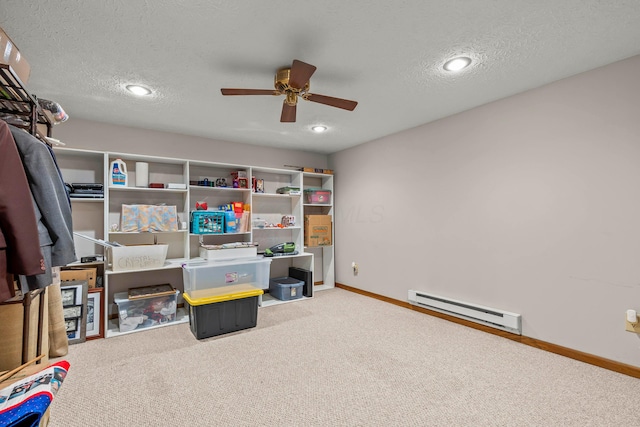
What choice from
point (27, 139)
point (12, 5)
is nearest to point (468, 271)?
point (27, 139)

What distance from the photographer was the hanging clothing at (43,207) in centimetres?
136

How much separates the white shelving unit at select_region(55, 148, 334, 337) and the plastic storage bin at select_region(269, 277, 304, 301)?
0.09m

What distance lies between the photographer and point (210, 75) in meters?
2.37

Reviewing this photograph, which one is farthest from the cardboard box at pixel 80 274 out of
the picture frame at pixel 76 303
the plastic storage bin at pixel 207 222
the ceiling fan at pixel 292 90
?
the ceiling fan at pixel 292 90

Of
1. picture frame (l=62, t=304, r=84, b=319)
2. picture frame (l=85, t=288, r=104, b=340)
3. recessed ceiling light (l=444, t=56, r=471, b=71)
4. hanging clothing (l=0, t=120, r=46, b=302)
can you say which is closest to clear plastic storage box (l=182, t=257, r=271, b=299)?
picture frame (l=85, t=288, r=104, b=340)

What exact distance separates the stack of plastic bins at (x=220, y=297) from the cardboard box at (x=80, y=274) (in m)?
0.88

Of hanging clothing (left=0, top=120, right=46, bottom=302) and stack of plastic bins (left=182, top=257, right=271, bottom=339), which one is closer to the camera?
hanging clothing (left=0, top=120, right=46, bottom=302)

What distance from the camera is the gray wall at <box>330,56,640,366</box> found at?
220cm

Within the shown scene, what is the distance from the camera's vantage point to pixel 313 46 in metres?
1.99

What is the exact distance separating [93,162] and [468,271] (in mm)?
4342

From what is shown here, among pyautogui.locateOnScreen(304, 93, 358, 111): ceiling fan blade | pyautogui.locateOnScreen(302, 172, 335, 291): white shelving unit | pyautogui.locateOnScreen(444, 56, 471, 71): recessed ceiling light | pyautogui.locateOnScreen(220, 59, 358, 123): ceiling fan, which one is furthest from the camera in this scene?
pyautogui.locateOnScreen(302, 172, 335, 291): white shelving unit

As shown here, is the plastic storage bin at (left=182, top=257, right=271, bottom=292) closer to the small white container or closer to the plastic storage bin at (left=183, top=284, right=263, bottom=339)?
the plastic storage bin at (left=183, top=284, right=263, bottom=339)

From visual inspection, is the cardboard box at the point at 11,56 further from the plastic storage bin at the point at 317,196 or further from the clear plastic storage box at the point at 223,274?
the plastic storage bin at the point at 317,196

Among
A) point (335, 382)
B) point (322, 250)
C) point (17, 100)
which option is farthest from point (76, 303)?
point (322, 250)
